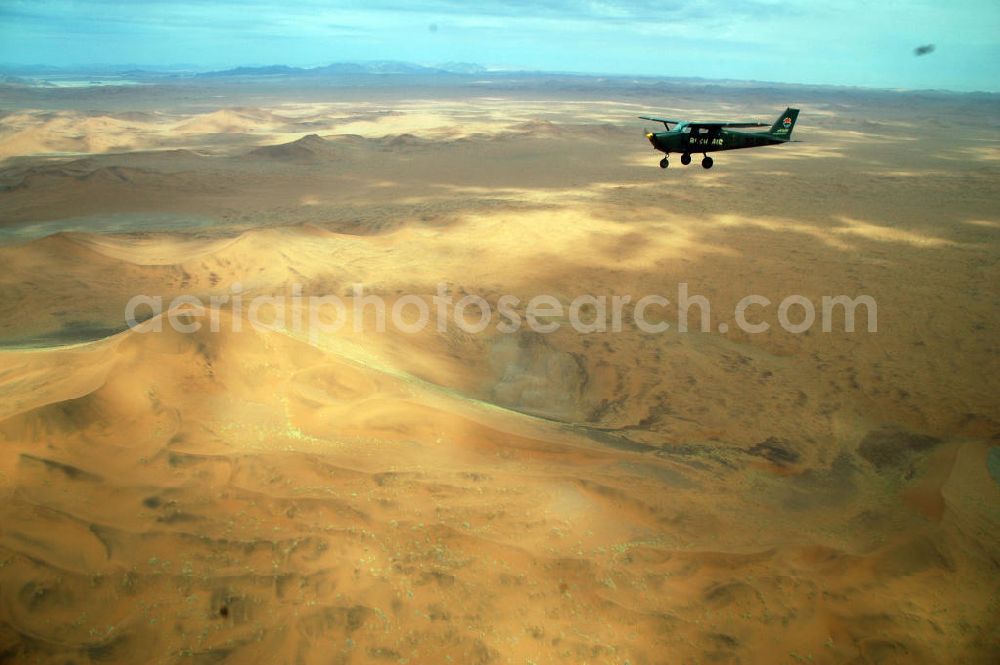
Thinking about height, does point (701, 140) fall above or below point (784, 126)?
below

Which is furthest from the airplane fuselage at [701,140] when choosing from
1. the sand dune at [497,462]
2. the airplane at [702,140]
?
the sand dune at [497,462]

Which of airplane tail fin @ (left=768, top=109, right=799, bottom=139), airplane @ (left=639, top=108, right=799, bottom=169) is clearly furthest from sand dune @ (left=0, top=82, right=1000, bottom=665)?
airplane tail fin @ (left=768, top=109, right=799, bottom=139)

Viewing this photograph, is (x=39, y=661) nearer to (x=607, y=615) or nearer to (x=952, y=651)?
(x=607, y=615)

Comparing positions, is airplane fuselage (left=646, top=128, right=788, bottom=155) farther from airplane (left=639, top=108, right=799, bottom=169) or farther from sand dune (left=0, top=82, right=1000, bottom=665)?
sand dune (left=0, top=82, right=1000, bottom=665)

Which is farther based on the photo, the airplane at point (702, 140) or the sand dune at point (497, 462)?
the airplane at point (702, 140)

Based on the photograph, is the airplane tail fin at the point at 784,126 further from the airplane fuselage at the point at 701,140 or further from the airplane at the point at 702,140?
the airplane fuselage at the point at 701,140

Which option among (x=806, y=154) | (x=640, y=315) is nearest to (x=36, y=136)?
(x=640, y=315)

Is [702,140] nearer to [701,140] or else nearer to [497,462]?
[701,140]

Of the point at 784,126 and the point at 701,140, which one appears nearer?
the point at 701,140

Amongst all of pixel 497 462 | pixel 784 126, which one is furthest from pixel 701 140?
pixel 497 462
